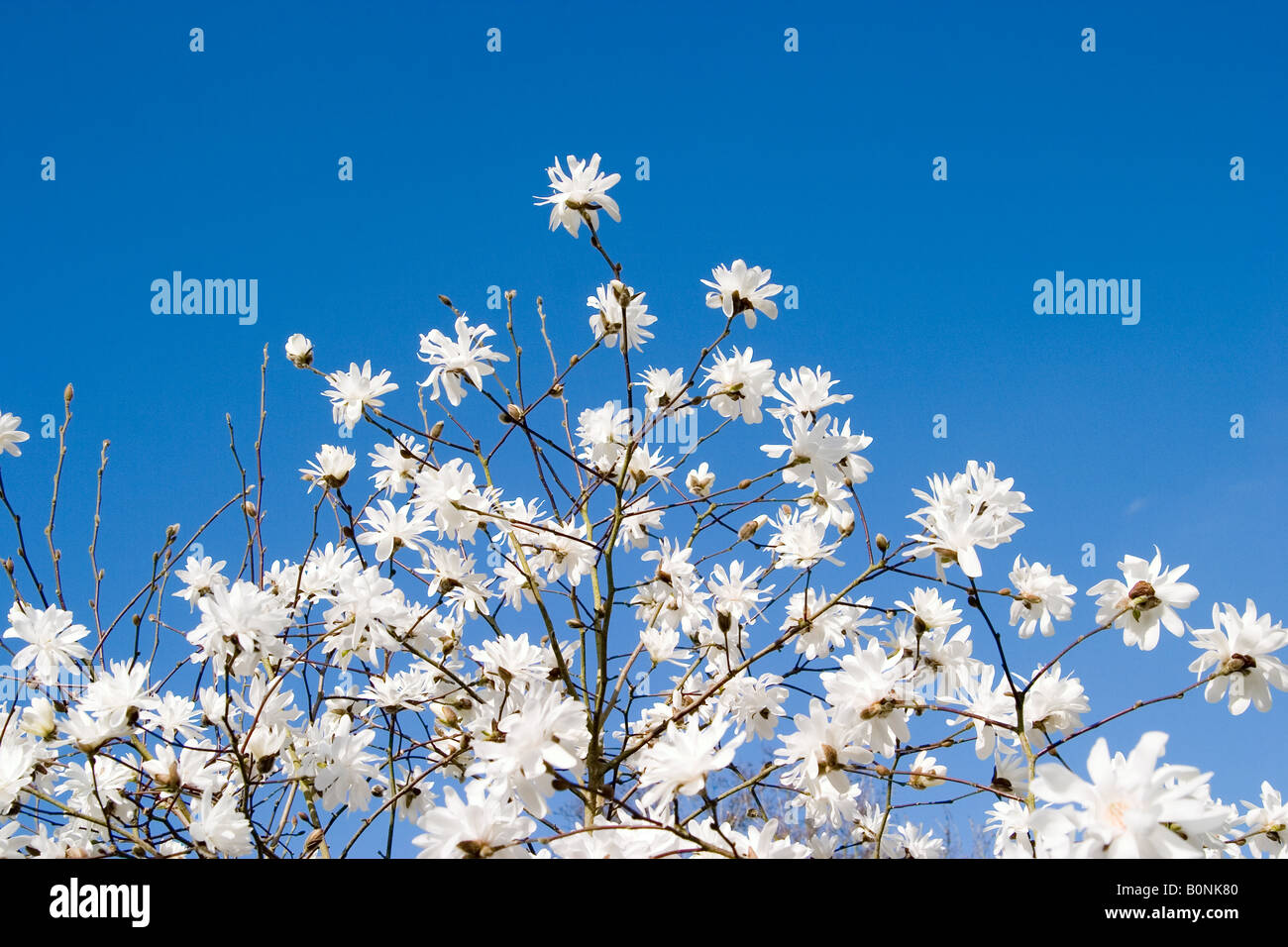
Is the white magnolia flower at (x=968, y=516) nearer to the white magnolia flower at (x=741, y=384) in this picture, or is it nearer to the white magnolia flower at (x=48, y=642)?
the white magnolia flower at (x=741, y=384)

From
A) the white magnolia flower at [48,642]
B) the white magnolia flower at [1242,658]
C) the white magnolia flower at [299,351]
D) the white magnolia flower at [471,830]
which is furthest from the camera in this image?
the white magnolia flower at [299,351]

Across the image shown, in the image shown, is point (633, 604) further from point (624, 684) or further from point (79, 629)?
point (79, 629)

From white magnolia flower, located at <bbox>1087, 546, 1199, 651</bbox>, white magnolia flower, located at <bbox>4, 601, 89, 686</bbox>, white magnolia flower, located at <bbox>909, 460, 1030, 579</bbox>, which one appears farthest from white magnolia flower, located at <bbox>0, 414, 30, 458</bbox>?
white magnolia flower, located at <bbox>1087, 546, 1199, 651</bbox>

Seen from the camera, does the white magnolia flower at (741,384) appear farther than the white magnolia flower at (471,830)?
Yes

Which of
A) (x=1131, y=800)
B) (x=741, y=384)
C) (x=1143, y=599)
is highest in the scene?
(x=741, y=384)

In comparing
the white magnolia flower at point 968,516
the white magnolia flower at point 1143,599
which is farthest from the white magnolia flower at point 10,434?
the white magnolia flower at point 1143,599

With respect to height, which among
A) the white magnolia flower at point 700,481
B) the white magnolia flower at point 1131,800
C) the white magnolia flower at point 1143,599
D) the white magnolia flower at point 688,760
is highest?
the white magnolia flower at point 700,481

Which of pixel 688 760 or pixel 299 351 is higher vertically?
pixel 299 351

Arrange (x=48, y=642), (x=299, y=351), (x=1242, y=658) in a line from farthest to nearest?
1. (x=299, y=351)
2. (x=48, y=642)
3. (x=1242, y=658)

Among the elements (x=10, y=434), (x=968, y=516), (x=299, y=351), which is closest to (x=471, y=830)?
(x=968, y=516)

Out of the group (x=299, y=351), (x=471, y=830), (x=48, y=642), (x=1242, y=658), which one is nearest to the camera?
(x=471, y=830)

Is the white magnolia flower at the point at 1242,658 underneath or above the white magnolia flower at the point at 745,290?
underneath

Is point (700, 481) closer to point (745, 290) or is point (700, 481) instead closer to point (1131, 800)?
point (745, 290)

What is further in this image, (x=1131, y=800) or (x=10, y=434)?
(x=10, y=434)
